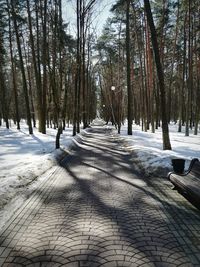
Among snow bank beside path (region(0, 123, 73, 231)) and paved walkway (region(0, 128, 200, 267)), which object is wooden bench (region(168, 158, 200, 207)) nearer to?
paved walkway (region(0, 128, 200, 267))

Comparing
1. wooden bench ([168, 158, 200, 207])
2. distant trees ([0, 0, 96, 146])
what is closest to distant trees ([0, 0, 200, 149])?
distant trees ([0, 0, 96, 146])

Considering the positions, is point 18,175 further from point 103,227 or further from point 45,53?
point 45,53

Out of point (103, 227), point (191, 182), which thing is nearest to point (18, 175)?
point (103, 227)

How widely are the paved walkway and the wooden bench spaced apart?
0.35 m

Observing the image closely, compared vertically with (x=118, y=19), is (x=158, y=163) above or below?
below

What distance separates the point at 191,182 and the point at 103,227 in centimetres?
242

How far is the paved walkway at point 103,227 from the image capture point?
14.3ft

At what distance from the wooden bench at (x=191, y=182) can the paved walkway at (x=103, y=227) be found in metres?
0.35

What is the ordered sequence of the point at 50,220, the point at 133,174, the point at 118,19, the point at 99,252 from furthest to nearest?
the point at 118,19, the point at 133,174, the point at 50,220, the point at 99,252

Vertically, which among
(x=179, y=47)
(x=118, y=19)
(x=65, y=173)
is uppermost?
(x=118, y=19)

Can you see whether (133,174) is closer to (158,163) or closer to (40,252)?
(158,163)

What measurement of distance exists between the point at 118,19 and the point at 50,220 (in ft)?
101

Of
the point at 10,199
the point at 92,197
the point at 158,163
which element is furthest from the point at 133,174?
the point at 10,199

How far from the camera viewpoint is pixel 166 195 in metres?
7.82
